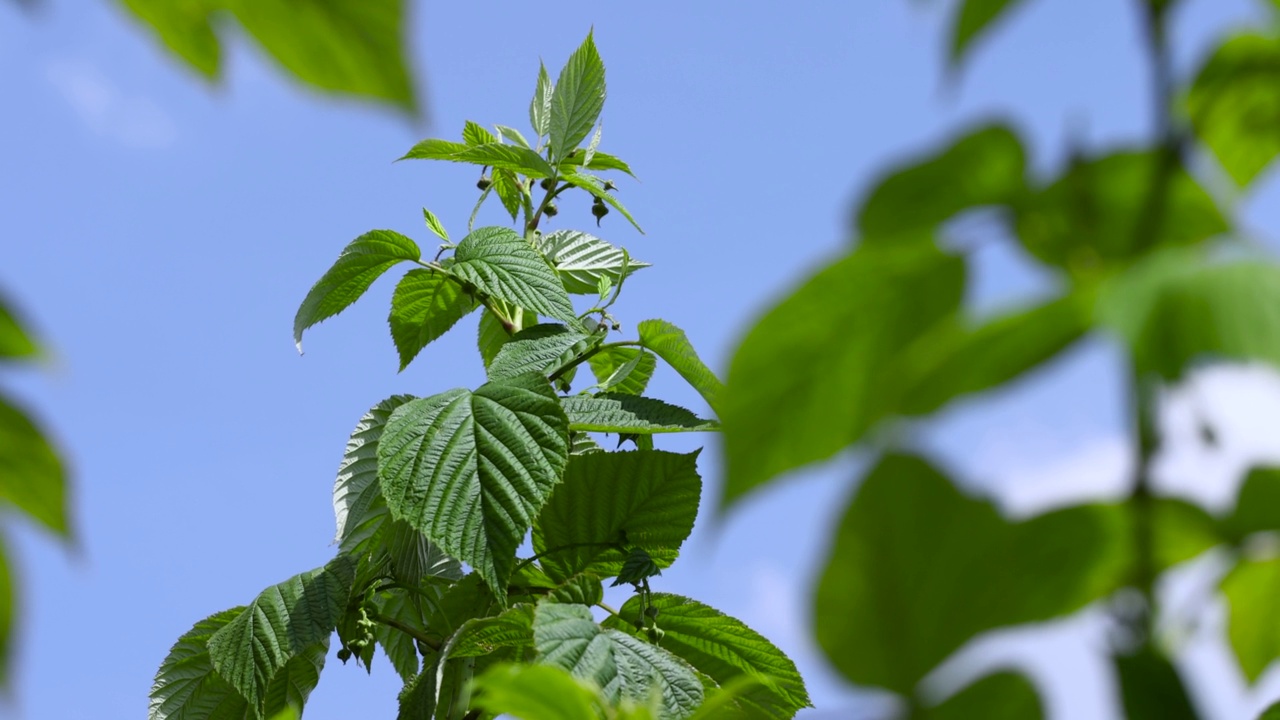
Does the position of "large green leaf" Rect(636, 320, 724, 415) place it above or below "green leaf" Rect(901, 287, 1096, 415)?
above

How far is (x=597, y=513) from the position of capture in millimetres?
990

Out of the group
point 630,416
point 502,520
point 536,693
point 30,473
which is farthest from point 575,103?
point 30,473

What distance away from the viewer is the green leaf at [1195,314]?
16cm

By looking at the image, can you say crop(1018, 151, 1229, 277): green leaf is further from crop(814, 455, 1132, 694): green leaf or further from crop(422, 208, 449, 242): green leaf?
crop(422, 208, 449, 242): green leaf

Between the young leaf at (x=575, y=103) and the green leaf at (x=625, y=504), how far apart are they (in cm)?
39

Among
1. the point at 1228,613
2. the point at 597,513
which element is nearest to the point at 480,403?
the point at 597,513

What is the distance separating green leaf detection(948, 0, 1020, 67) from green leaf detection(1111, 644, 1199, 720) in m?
0.11

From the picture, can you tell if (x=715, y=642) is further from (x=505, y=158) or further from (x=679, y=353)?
(x=505, y=158)

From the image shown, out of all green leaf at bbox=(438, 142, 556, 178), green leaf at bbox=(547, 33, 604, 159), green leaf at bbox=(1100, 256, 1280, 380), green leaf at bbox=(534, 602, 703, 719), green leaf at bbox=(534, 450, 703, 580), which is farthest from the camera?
green leaf at bbox=(547, 33, 604, 159)

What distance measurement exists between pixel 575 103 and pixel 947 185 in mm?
1031

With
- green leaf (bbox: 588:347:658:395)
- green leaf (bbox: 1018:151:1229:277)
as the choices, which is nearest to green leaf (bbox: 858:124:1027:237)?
green leaf (bbox: 1018:151:1229:277)

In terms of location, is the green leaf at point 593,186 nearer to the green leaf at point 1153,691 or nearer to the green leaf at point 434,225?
the green leaf at point 434,225

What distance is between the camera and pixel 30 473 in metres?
0.19

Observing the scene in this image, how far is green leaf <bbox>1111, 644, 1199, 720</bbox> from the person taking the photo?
182mm
